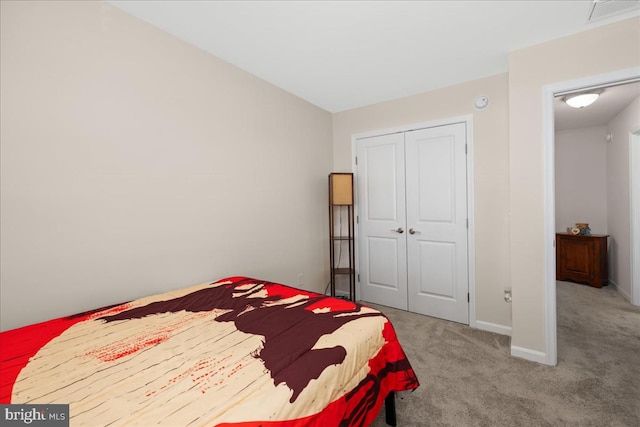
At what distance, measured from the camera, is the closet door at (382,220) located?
3283mm

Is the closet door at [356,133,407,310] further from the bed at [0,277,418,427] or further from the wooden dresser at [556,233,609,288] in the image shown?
the wooden dresser at [556,233,609,288]

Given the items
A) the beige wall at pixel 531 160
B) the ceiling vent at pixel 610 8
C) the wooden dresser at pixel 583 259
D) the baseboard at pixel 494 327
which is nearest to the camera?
the ceiling vent at pixel 610 8

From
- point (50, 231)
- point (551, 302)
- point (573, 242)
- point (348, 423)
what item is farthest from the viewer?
point (573, 242)

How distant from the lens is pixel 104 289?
5.49ft

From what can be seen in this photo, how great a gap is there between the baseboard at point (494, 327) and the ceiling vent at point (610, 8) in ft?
8.46

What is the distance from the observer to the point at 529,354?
7.16ft

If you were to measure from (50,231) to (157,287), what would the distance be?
2.29 feet

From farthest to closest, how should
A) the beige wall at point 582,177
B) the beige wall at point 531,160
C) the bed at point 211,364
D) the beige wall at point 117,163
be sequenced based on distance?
the beige wall at point 582,177 → the beige wall at point 531,160 → the beige wall at point 117,163 → the bed at point 211,364

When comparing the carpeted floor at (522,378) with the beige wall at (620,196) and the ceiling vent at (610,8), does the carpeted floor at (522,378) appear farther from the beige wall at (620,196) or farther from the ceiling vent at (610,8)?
the ceiling vent at (610,8)

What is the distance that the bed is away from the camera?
0.83m

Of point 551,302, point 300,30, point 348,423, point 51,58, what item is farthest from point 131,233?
point 551,302

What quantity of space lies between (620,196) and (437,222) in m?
2.76

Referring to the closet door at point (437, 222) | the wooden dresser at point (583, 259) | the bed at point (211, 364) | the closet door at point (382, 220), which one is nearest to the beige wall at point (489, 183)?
the closet door at point (437, 222)

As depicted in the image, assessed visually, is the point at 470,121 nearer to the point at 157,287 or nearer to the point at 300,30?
the point at 300,30
